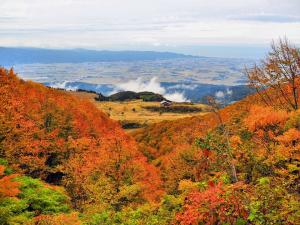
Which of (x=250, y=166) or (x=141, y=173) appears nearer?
(x=250, y=166)

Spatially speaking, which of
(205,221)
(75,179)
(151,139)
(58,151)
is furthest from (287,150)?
(151,139)

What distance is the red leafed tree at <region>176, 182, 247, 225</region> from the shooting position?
1070 inches

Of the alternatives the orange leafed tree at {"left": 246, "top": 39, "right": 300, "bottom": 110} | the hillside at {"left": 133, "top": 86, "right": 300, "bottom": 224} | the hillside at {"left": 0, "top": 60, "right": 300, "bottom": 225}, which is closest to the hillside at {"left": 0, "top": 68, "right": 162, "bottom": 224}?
the hillside at {"left": 0, "top": 60, "right": 300, "bottom": 225}

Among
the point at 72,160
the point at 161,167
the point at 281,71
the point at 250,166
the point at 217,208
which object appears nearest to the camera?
the point at 217,208

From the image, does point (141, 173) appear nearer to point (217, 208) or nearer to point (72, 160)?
point (72, 160)

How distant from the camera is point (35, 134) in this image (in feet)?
277

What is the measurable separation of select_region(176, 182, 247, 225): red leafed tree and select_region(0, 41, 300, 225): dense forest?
0.08 m

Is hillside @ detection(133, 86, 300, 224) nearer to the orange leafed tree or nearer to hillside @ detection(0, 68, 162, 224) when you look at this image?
the orange leafed tree

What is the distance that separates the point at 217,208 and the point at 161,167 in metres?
89.2

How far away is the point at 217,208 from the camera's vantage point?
28.4 meters

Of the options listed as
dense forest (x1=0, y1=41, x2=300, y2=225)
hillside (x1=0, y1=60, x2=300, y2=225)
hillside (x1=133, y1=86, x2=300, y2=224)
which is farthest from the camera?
dense forest (x1=0, y1=41, x2=300, y2=225)

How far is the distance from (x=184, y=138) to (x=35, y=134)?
47.9 m

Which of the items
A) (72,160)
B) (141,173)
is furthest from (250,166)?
(72,160)

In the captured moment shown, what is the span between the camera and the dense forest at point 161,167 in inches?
1115
